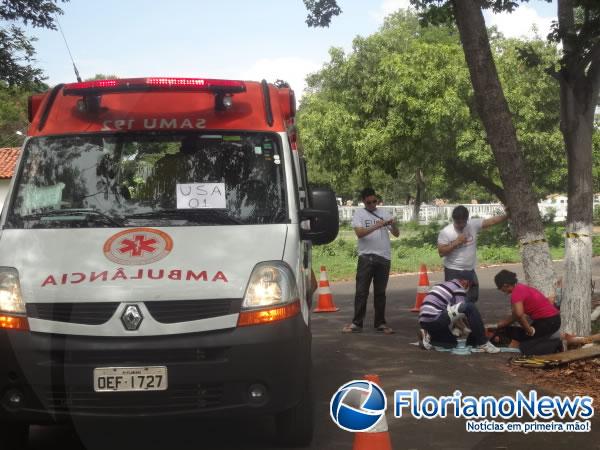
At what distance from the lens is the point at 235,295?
5051 mm

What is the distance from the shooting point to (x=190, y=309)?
198 inches

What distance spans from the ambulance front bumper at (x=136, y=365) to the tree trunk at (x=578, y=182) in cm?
Result: 492

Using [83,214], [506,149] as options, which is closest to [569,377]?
[506,149]

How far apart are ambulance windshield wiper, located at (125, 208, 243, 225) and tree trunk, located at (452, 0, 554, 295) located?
4271mm

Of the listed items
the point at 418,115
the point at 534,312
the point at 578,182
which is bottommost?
the point at 534,312

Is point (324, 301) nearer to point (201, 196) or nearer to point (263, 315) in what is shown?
point (201, 196)

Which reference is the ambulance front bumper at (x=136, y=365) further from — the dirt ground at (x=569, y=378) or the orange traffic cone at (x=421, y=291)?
the orange traffic cone at (x=421, y=291)

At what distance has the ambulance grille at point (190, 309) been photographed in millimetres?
5000

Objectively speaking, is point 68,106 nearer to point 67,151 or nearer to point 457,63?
point 67,151

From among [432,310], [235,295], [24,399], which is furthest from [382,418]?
[432,310]

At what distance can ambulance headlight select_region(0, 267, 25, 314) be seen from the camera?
198 inches

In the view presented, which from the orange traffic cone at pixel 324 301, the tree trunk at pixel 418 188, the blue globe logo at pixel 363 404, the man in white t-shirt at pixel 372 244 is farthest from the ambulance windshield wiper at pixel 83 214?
the tree trunk at pixel 418 188

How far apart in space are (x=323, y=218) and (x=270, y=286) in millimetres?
879

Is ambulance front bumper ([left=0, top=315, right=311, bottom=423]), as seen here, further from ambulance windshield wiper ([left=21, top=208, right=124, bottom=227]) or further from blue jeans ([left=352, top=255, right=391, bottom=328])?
blue jeans ([left=352, top=255, right=391, bottom=328])
